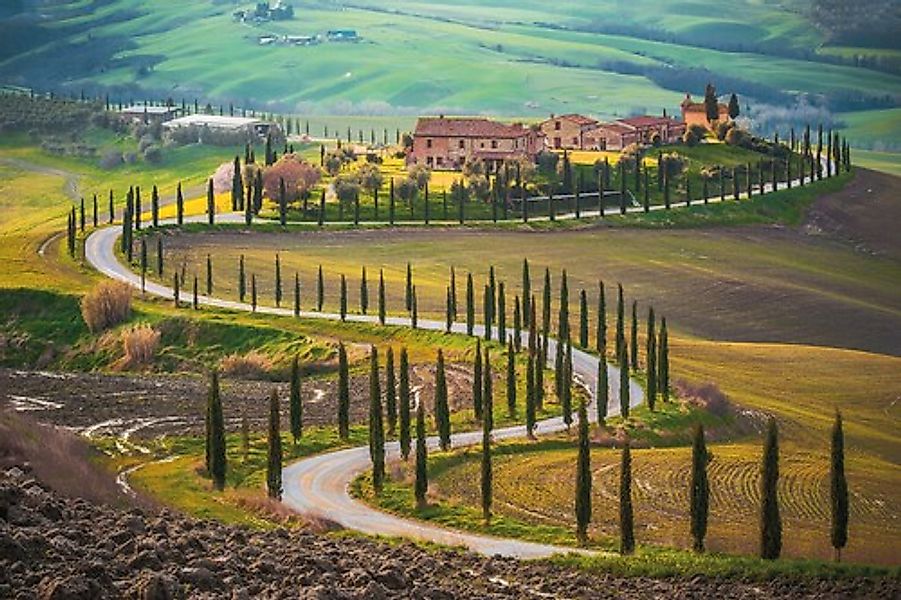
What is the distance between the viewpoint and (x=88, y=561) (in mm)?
43781

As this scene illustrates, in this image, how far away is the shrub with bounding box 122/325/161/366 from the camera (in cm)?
11225

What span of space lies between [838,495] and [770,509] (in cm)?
219

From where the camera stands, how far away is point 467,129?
7254 inches

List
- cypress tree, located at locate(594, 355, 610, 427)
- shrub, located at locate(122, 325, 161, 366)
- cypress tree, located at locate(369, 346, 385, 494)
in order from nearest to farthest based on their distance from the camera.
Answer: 1. cypress tree, located at locate(369, 346, 385, 494)
2. cypress tree, located at locate(594, 355, 610, 427)
3. shrub, located at locate(122, 325, 161, 366)

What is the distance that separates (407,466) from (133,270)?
199 feet

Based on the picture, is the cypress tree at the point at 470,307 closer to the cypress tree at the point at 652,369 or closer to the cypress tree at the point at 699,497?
the cypress tree at the point at 652,369

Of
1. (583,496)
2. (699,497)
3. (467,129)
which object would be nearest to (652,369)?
(583,496)

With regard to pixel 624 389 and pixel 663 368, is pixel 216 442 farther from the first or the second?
pixel 663 368

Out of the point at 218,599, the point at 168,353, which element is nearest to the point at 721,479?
the point at 218,599

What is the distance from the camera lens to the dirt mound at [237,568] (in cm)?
4319

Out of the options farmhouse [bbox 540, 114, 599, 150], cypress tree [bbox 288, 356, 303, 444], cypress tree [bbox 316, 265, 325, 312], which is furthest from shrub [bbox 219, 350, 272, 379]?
farmhouse [bbox 540, 114, 599, 150]

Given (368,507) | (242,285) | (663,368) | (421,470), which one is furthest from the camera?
(242,285)

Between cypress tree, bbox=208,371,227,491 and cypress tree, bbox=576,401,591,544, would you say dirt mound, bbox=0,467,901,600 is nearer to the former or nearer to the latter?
cypress tree, bbox=576,401,591,544

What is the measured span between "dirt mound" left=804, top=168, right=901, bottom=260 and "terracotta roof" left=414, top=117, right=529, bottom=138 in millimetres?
27999
